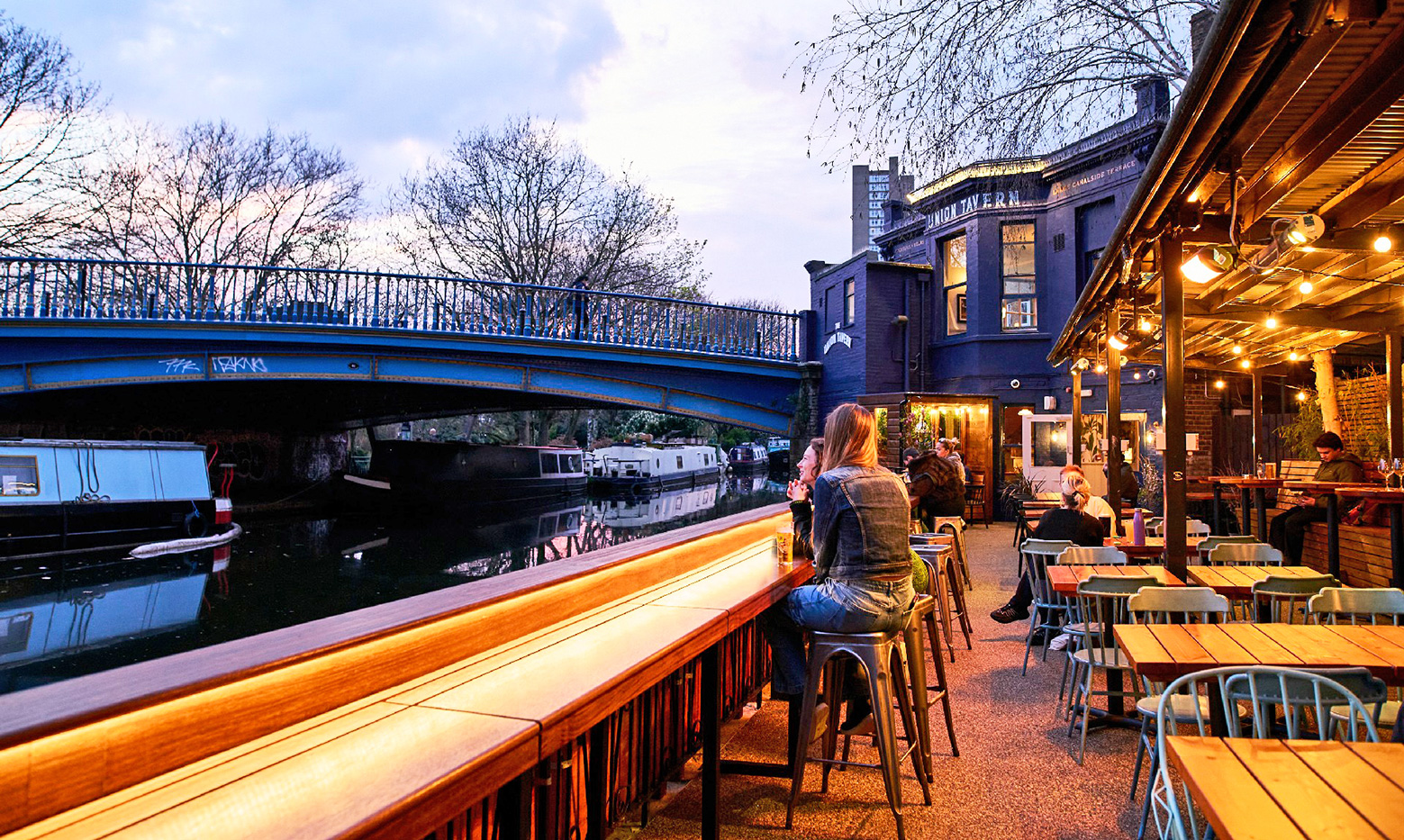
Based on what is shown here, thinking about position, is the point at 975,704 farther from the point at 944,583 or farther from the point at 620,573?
the point at 620,573

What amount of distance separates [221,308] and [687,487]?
84.8 feet

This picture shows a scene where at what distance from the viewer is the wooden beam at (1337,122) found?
3.83m

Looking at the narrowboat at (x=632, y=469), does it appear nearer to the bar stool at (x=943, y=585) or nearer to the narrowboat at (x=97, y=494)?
the narrowboat at (x=97, y=494)

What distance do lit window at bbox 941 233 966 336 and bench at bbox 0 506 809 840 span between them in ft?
58.4

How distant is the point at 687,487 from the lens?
137 ft

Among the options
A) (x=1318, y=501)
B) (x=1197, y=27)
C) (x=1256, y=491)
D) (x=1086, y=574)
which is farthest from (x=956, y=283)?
(x=1086, y=574)

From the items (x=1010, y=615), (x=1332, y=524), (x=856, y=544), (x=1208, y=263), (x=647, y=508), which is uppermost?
(x=1208, y=263)

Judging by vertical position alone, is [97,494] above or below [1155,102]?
below

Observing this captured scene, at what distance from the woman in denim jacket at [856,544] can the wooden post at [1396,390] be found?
9426 millimetres

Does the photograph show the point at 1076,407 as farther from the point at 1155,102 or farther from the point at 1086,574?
the point at 1086,574

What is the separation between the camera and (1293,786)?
205 centimetres

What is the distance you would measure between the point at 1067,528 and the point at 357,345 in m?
15.2

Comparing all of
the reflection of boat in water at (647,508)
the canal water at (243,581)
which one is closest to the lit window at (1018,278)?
the canal water at (243,581)

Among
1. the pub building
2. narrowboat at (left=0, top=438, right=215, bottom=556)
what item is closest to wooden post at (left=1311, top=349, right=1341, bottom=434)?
the pub building
